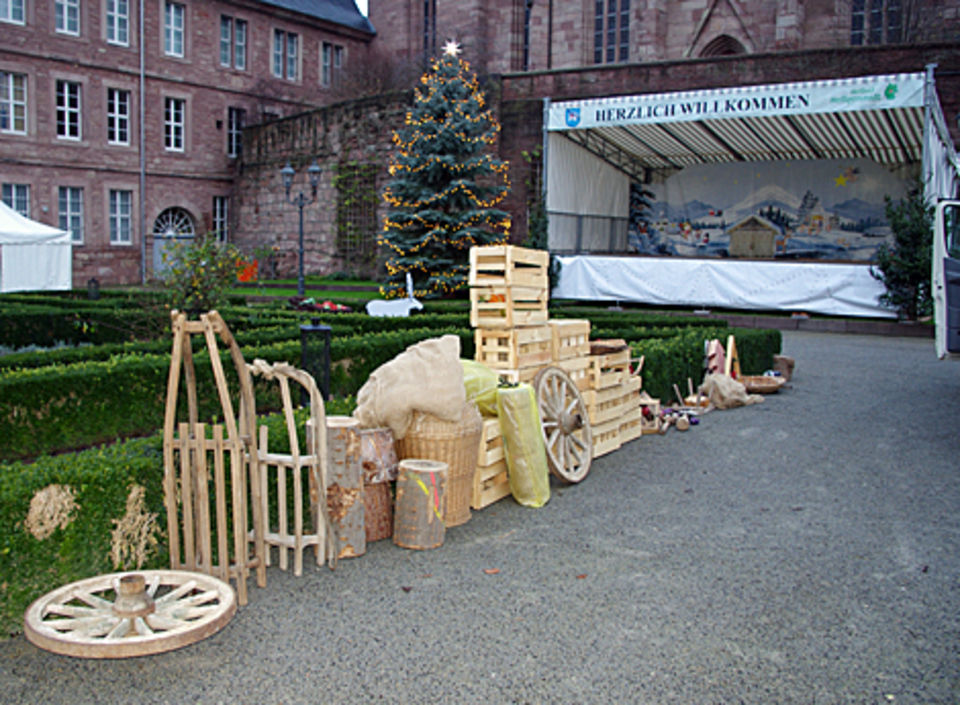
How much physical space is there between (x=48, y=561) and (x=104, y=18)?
3050cm

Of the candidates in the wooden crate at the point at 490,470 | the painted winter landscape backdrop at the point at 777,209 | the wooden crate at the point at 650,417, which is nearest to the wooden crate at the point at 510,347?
the wooden crate at the point at 490,470

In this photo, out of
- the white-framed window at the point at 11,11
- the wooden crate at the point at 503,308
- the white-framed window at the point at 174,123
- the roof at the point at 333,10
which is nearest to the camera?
the wooden crate at the point at 503,308

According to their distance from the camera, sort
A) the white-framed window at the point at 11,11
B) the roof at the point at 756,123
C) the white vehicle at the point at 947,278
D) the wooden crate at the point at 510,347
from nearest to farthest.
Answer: the wooden crate at the point at 510,347 → the white vehicle at the point at 947,278 → the roof at the point at 756,123 → the white-framed window at the point at 11,11

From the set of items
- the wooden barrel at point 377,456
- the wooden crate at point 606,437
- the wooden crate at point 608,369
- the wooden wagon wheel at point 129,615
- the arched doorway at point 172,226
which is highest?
the arched doorway at point 172,226

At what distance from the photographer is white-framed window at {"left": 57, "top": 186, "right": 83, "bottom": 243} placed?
2958 centimetres

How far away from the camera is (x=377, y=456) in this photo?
4.97 metres

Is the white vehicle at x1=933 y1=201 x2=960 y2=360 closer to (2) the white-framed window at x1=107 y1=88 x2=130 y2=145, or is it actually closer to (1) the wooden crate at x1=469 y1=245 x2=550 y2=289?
(1) the wooden crate at x1=469 y1=245 x2=550 y2=289

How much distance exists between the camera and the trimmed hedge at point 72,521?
364 cm

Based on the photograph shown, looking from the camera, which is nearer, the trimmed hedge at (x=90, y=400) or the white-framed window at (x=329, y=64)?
the trimmed hedge at (x=90, y=400)

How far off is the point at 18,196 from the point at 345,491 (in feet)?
92.9

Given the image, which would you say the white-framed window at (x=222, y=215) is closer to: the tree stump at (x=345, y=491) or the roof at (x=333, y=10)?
the roof at (x=333, y=10)

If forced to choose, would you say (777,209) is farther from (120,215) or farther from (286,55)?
(120,215)

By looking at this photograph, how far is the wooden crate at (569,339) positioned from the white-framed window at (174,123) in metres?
28.4

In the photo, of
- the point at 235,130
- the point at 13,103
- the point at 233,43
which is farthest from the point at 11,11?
the point at 235,130
